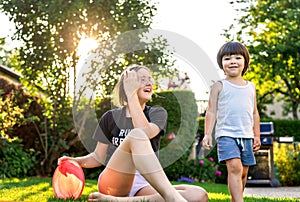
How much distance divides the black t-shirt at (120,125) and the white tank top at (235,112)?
0.40 m

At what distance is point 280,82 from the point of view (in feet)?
57.0

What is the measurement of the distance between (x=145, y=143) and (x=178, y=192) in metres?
0.36

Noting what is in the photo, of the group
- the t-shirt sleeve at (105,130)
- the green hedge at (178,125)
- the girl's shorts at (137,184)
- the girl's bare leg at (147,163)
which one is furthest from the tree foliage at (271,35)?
the girl's bare leg at (147,163)

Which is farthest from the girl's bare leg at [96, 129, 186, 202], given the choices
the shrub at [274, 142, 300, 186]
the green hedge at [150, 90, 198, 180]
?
the shrub at [274, 142, 300, 186]

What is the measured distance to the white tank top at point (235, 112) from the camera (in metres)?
3.18

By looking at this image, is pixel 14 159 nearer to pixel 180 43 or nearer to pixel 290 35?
pixel 180 43

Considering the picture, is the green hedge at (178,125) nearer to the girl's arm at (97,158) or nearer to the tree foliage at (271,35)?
the girl's arm at (97,158)

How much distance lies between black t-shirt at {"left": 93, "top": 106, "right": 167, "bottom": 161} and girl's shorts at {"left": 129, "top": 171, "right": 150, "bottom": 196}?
18cm

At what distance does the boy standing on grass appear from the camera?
311 centimetres

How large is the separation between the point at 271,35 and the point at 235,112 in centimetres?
1097

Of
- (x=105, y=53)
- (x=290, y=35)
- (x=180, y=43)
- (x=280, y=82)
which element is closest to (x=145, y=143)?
(x=180, y=43)

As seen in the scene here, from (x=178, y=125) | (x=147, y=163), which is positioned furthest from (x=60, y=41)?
(x=147, y=163)

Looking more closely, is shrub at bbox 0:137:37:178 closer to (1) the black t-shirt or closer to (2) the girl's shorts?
(1) the black t-shirt

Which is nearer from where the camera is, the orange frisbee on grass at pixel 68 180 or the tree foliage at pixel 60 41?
the orange frisbee on grass at pixel 68 180
